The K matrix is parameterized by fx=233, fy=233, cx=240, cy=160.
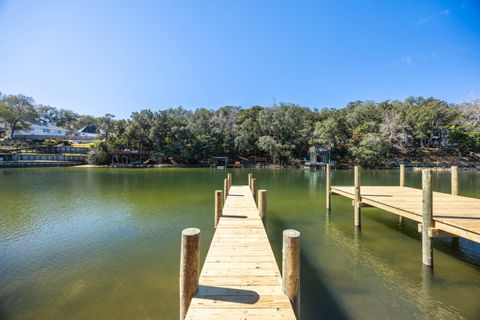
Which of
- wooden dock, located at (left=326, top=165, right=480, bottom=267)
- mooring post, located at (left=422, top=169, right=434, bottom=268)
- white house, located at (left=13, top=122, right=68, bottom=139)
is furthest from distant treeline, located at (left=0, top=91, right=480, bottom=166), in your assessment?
mooring post, located at (left=422, top=169, right=434, bottom=268)

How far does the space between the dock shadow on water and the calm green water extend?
65.7 inches

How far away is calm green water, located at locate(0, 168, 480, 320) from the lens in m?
4.46

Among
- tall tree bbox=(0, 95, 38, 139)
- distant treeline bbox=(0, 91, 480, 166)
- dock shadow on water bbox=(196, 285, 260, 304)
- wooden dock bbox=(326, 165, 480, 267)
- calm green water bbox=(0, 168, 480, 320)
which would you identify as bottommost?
calm green water bbox=(0, 168, 480, 320)

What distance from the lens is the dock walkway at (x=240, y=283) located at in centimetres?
275

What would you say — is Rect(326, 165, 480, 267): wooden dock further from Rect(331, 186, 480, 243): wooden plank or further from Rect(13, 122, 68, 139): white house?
Rect(13, 122, 68, 139): white house

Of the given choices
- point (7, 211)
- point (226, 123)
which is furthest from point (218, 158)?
point (7, 211)

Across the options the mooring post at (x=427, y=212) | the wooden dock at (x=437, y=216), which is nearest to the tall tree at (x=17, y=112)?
the wooden dock at (x=437, y=216)

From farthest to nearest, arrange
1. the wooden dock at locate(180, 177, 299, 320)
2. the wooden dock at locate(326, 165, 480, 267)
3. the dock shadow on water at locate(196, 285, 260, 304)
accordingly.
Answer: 1. the wooden dock at locate(326, 165, 480, 267)
2. the dock shadow on water at locate(196, 285, 260, 304)
3. the wooden dock at locate(180, 177, 299, 320)

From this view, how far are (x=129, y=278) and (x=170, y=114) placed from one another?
4948 cm

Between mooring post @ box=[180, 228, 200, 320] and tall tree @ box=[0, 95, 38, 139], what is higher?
tall tree @ box=[0, 95, 38, 139]

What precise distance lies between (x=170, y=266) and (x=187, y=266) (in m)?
3.66

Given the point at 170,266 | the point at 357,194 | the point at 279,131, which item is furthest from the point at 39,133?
the point at 357,194

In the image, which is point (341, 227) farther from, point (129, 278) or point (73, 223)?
point (73, 223)

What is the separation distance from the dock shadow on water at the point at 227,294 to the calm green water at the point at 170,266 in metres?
1.67
